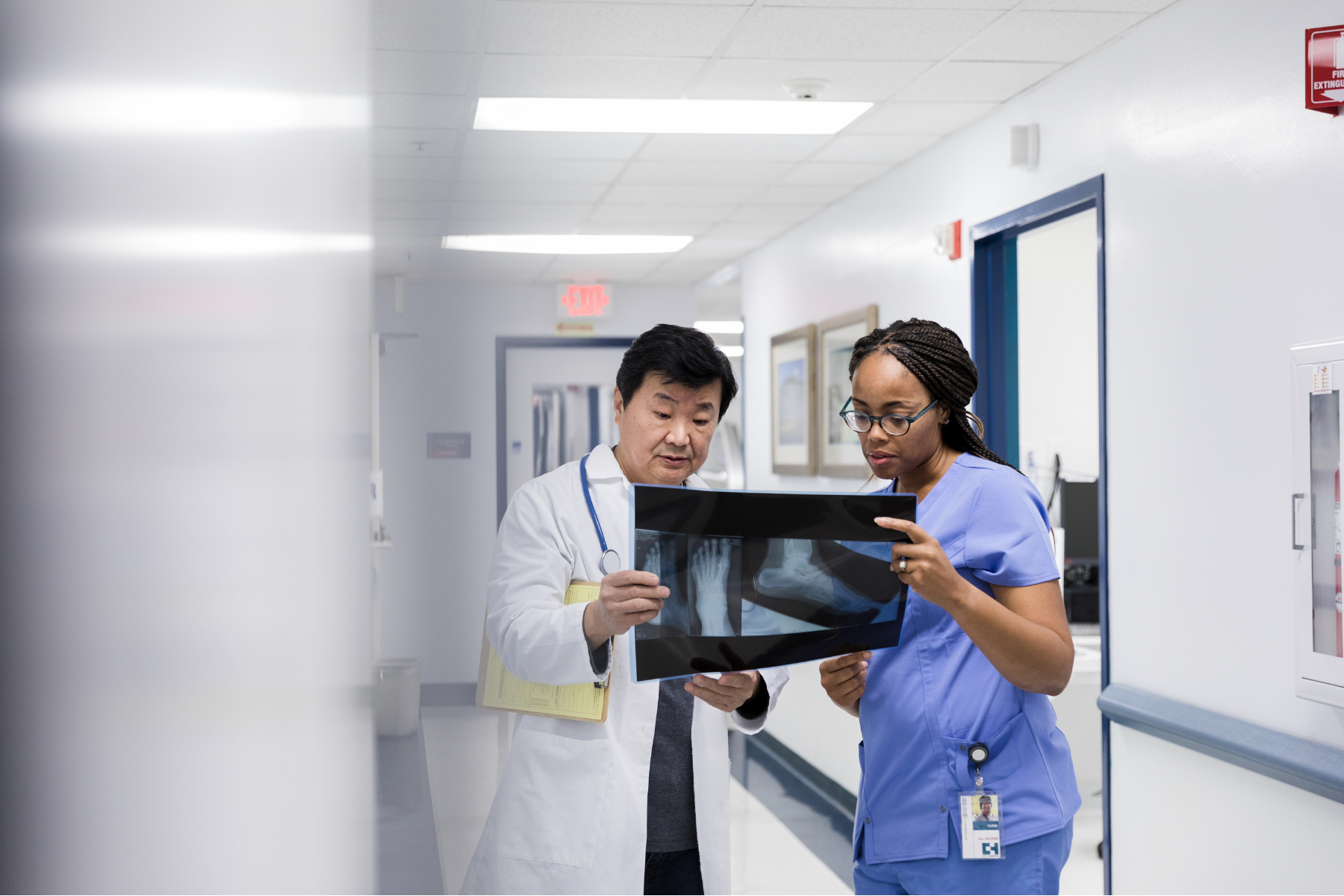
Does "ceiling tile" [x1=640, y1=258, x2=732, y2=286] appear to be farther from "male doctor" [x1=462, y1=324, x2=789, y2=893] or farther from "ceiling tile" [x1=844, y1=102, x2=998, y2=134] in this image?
"male doctor" [x1=462, y1=324, x2=789, y2=893]

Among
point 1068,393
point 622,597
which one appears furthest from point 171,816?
point 1068,393

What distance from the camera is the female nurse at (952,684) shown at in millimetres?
1333

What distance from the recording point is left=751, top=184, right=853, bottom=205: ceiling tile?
179 inches

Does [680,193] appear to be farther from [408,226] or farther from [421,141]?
[421,141]

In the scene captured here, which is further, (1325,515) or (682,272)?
(682,272)

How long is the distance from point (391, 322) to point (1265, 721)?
2374 mm

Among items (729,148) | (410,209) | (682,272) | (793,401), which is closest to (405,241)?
(410,209)

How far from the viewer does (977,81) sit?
3193 mm

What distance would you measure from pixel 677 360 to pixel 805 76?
82.8 inches

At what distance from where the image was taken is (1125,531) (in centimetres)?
281

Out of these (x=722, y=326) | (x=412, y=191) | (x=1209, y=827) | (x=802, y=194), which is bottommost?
(x=1209, y=827)

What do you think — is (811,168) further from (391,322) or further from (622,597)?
(391,322)

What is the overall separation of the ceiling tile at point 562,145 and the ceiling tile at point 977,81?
3.19 feet

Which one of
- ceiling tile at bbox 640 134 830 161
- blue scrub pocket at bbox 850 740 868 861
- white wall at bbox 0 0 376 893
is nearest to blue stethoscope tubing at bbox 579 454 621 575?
blue scrub pocket at bbox 850 740 868 861
